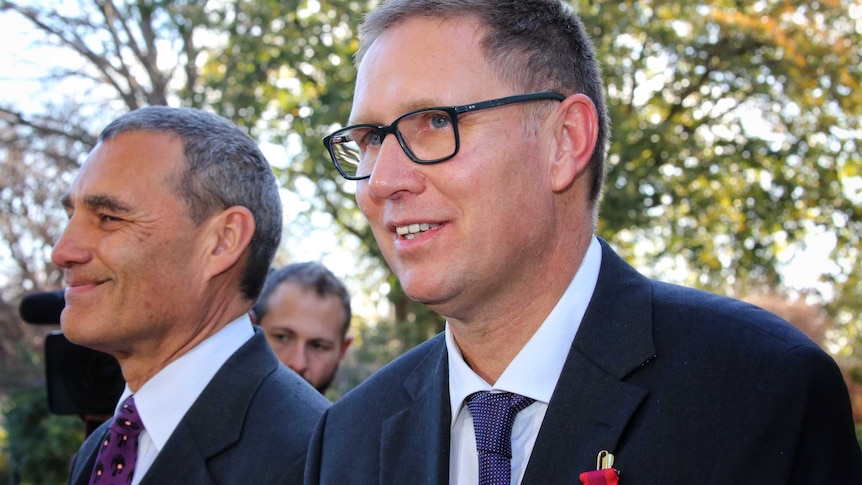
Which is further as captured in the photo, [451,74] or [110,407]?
[110,407]

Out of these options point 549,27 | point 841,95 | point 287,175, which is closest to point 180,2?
point 287,175

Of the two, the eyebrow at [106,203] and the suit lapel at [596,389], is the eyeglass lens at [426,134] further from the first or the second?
the eyebrow at [106,203]

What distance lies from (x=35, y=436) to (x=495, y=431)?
16.5m

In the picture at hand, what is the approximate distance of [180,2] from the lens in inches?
493

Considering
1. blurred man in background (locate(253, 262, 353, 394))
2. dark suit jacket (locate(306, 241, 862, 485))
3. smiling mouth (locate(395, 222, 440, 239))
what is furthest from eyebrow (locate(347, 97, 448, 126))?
blurred man in background (locate(253, 262, 353, 394))

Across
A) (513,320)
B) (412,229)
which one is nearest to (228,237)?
(412,229)

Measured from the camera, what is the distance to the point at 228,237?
3334mm

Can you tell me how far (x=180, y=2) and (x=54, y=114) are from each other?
4.01m

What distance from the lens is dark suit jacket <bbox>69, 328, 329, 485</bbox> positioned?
2.94 meters

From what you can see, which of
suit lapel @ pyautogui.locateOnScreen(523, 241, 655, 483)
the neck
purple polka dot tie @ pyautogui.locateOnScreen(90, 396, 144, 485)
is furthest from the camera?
purple polka dot tie @ pyautogui.locateOnScreen(90, 396, 144, 485)

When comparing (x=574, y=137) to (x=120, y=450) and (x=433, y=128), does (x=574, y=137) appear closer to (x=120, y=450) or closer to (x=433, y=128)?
(x=433, y=128)

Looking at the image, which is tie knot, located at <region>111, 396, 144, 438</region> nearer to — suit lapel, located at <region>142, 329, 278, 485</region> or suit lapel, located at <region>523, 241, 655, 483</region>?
suit lapel, located at <region>142, 329, 278, 485</region>

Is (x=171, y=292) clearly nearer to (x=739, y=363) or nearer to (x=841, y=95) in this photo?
(x=739, y=363)

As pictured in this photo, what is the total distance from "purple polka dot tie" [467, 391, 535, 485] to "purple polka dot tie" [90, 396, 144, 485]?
1.41 metres
